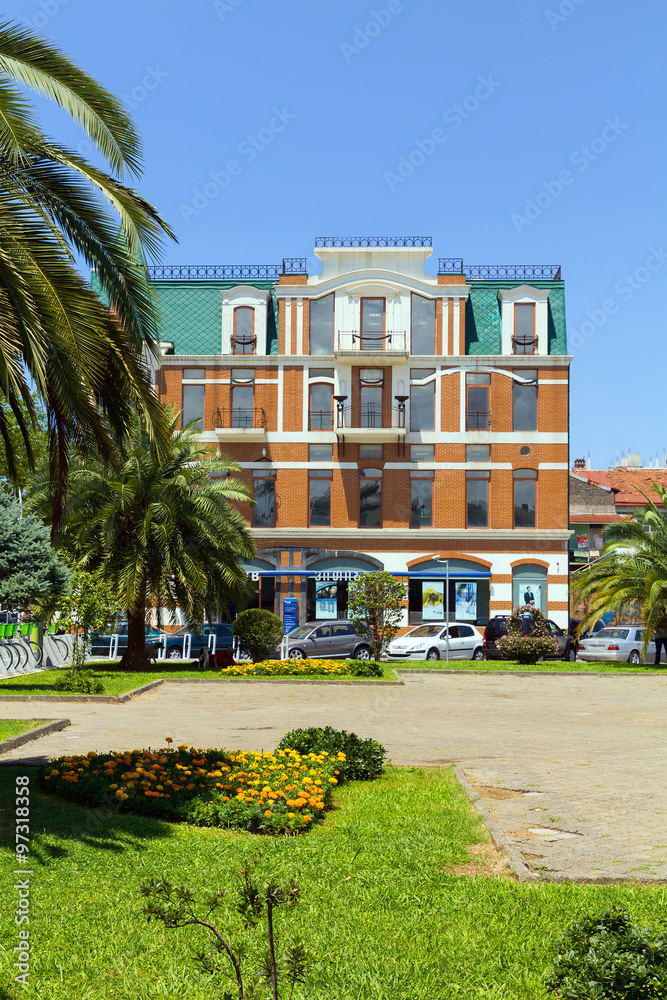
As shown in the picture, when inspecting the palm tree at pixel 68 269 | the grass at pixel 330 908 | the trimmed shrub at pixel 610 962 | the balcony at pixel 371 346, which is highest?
the balcony at pixel 371 346

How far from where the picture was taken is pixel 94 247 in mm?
8578

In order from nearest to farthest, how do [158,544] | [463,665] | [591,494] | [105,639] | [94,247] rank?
[94,247], [158,544], [463,665], [105,639], [591,494]

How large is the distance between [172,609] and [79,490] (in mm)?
4226

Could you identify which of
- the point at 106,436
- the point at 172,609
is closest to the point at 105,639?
the point at 172,609

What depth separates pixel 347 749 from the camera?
9.80m

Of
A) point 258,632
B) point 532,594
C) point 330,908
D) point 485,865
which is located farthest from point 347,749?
point 532,594

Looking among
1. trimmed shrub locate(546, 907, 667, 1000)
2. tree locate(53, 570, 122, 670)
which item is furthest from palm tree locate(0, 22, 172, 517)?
tree locate(53, 570, 122, 670)

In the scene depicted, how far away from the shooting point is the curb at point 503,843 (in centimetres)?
596

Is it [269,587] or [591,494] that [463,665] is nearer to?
[269,587]

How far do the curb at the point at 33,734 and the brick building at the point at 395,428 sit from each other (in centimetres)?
3021

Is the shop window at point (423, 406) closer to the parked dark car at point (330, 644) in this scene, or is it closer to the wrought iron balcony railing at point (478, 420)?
the wrought iron balcony railing at point (478, 420)

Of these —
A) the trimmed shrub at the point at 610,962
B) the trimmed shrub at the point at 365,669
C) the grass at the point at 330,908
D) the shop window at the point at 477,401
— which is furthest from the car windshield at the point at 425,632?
the trimmed shrub at the point at 610,962

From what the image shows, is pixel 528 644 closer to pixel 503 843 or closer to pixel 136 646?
pixel 136 646

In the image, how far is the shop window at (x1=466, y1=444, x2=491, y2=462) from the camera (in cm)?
4431
